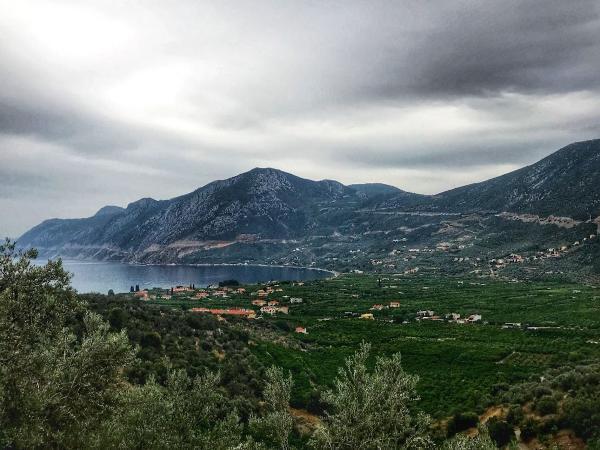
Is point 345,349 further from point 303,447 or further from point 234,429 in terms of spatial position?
point 234,429

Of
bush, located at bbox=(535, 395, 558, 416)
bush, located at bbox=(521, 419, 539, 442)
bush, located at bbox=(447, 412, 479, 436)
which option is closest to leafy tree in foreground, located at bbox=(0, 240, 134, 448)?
bush, located at bbox=(521, 419, 539, 442)

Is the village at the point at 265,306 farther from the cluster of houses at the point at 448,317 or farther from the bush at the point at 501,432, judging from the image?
the bush at the point at 501,432

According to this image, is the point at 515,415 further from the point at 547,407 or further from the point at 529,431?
the point at 529,431

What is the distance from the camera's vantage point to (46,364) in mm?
17047

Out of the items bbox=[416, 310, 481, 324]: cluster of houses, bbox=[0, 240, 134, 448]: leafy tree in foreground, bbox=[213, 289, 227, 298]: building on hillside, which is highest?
bbox=[0, 240, 134, 448]: leafy tree in foreground

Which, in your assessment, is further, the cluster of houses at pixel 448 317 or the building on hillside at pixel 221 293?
the building on hillside at pixel 221 293

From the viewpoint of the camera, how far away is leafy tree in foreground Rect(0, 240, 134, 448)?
1574 centimetres

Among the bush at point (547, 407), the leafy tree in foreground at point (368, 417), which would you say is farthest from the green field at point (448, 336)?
the leafy tree in foreground at point (368, 417)

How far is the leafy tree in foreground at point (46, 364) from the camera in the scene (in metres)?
15.7

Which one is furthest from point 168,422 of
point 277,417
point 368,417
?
point 368,417

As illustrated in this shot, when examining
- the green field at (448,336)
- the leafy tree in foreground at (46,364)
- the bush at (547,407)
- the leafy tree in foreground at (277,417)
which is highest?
the leafy tree in foreground at (46,364)

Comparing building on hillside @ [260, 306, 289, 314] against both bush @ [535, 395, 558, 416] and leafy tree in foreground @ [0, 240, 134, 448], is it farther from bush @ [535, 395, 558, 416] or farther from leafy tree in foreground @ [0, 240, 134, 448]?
leafy tree in foreground @ [0, 240, 134, 448]

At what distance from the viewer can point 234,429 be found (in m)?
22.8

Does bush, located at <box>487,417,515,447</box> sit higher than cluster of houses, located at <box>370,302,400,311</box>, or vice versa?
bush, located at <box>487,417,515,447</box>
